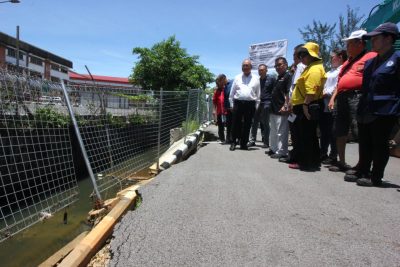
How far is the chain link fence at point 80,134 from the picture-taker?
18.7 feet

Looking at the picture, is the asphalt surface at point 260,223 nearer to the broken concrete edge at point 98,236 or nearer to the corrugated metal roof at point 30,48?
the broken concrete edge at point 98,236

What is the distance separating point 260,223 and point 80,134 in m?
2.70

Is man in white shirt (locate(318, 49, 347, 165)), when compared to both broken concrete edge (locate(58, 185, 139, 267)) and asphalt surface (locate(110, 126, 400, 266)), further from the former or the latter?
broken concrete edge (locate(58, 185, 139, 267))

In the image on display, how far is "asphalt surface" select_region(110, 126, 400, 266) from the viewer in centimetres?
326

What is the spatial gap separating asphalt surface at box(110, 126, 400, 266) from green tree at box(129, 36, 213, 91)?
919 inches

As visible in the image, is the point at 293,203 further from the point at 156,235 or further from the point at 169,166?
the point at 169,166

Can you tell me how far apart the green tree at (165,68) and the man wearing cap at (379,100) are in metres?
23.5

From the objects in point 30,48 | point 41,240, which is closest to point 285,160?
point 41,240

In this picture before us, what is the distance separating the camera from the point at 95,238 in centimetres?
365

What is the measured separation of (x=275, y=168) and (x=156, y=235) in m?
3.57

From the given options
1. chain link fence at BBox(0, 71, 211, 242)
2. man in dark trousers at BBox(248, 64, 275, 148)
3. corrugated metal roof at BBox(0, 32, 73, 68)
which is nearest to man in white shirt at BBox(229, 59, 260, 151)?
man in dark trousers at BBox(248, 64, 275, 148)

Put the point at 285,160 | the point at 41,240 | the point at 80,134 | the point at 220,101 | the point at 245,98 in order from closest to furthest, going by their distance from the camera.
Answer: the point at 80,134 → the point at 41,240 → the point at 285,160 → the point at 245,98 → the point at 220,101

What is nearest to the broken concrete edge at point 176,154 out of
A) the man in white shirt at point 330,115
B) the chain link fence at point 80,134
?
the chain link fence at point 80,134

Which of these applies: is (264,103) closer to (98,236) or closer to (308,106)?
(308,106)
